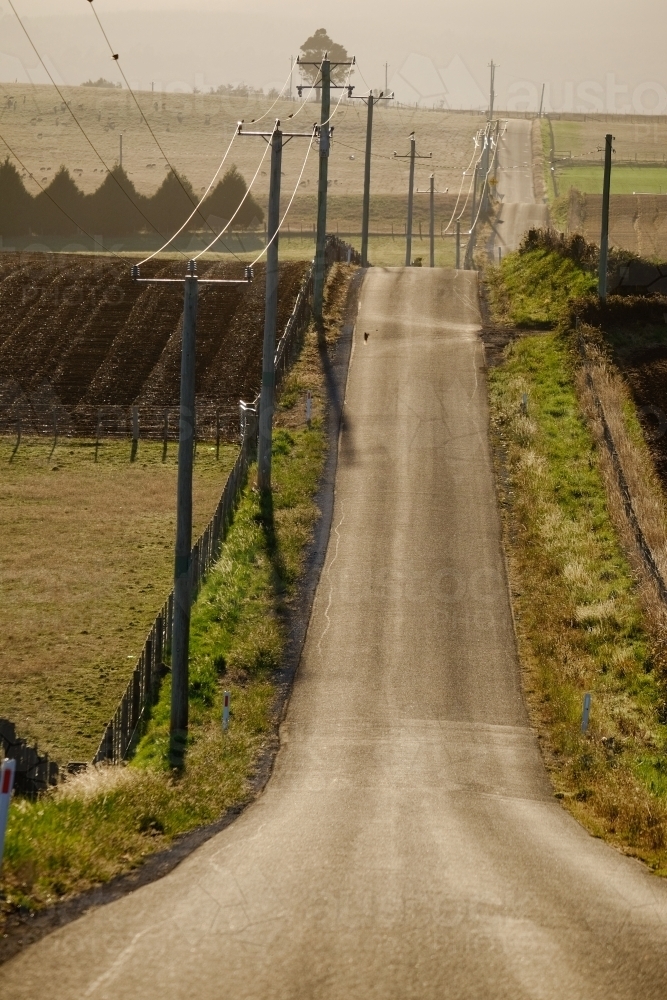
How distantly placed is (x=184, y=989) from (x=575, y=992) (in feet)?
9.45

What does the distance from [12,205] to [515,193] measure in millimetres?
51549

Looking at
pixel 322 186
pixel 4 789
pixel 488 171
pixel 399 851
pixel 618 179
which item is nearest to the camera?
pixel 4 789

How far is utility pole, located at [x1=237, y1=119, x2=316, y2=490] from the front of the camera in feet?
89.6

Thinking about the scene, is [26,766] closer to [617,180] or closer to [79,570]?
[79,570]

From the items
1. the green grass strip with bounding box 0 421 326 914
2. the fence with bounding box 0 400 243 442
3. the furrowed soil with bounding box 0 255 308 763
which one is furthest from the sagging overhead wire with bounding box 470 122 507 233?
the green grass strip with bounding box 0 421 326 914

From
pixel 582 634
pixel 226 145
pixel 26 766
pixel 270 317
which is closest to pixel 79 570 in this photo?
pixel 270 317

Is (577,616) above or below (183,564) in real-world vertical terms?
below

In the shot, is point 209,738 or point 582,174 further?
point 582,174

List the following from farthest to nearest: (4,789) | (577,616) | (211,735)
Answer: (577,616) < (211,735) < (4,789)

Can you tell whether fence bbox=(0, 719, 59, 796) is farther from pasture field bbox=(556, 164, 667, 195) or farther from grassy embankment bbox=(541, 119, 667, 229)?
pasture field bbox=(556, 164, 667, 195)

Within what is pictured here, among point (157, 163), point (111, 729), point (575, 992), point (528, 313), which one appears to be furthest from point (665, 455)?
point (157, 163)

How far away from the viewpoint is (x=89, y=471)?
36500 mm

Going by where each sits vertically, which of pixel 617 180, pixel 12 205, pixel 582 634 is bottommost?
pixel 582 634

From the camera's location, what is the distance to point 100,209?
88.8 metres
